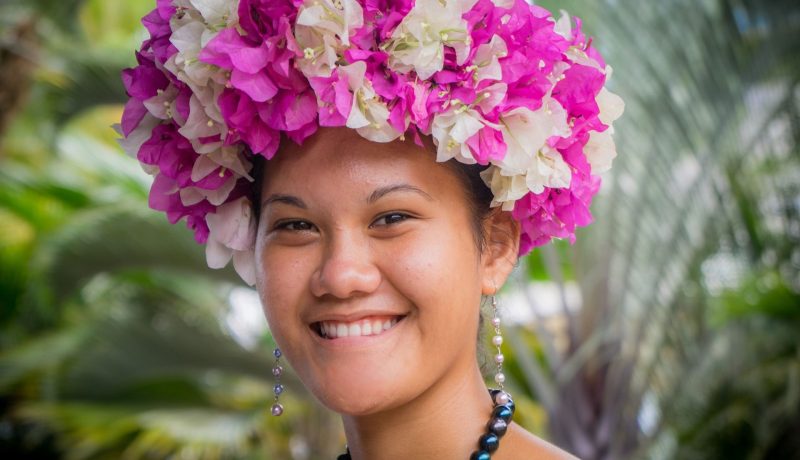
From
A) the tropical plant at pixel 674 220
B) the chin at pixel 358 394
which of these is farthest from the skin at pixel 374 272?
the tropical plant at pixel 674 220

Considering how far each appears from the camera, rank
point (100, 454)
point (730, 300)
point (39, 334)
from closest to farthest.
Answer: point (730, 300)
point (100, 454)
point (39, 334)

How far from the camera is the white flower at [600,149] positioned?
2170 millimetres

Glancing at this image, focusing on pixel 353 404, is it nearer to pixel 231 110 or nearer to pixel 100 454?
pixel 231 110

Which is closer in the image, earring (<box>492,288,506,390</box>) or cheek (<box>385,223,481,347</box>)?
cheek (<box>385,223,481,347</box>)

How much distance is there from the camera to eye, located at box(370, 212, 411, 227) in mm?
1977

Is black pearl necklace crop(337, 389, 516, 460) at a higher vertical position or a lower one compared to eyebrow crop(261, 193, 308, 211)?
lower

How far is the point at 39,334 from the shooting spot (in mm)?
11305

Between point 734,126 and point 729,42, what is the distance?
0.40 metres

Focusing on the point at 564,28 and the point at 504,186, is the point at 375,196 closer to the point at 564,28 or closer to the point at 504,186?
the point at 504,186

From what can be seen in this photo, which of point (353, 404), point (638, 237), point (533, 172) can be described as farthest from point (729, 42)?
point (353, 404)

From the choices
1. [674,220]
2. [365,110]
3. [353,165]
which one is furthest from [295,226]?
[674,220]

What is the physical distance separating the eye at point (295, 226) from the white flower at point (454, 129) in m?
0.28

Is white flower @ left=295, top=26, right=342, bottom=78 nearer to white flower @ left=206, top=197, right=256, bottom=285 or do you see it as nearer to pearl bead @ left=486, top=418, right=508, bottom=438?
white flower @ left=206, top=197, right=256, bottom=285

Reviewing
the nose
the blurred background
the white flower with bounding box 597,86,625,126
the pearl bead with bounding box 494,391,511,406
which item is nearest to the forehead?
the nose
